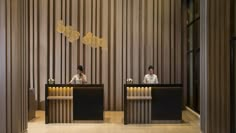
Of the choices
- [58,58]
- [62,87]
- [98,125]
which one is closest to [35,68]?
[58,58]

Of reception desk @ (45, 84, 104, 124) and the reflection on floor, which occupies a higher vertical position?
reception desk @ (45, 84, 104, 124)

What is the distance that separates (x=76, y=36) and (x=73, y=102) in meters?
3.79

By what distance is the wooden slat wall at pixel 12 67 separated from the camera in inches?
258

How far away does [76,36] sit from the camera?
42.5ft

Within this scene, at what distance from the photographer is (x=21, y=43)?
7676 millimetres

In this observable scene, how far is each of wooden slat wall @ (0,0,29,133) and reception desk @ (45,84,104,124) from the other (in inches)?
76.1

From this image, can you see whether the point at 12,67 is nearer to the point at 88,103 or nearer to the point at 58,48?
the point at 88,103

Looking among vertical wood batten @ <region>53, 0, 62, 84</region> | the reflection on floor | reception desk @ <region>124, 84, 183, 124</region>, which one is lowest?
the reflection on floor
